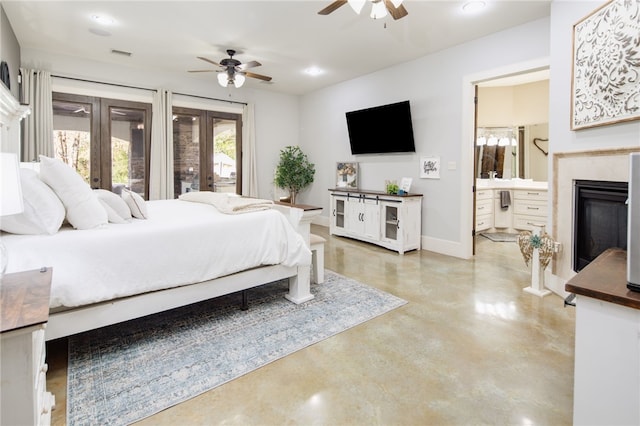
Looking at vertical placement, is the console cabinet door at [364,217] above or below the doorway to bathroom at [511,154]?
below

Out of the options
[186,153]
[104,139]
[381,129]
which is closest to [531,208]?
[381,129]

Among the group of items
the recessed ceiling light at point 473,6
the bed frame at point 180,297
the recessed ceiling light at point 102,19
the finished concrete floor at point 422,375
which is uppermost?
the recessed ceiling light at point 102,19

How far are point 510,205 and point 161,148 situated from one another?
19.9 ft

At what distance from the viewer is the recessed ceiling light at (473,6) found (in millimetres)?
3287

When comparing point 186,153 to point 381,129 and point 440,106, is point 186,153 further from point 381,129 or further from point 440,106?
point 440,106

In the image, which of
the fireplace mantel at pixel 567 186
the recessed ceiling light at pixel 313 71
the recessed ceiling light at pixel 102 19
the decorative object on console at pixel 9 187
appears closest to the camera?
the decorative object on console at pixel 9 187

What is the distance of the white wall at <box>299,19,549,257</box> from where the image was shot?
3.95 metres

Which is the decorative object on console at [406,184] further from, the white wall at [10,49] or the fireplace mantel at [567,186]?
the white wall at [10,49]

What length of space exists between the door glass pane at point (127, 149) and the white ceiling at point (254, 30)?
784 millimetres

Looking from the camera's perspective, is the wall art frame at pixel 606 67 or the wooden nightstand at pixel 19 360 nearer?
the wooden nightstand at pixel 19 360

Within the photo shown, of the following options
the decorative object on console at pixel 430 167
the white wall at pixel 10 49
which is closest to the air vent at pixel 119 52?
the white wall at pixel 10 49

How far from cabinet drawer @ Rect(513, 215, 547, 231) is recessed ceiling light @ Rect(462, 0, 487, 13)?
3.77m

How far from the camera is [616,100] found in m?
2.39

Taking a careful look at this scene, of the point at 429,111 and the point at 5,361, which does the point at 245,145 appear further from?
the point at 5,361
